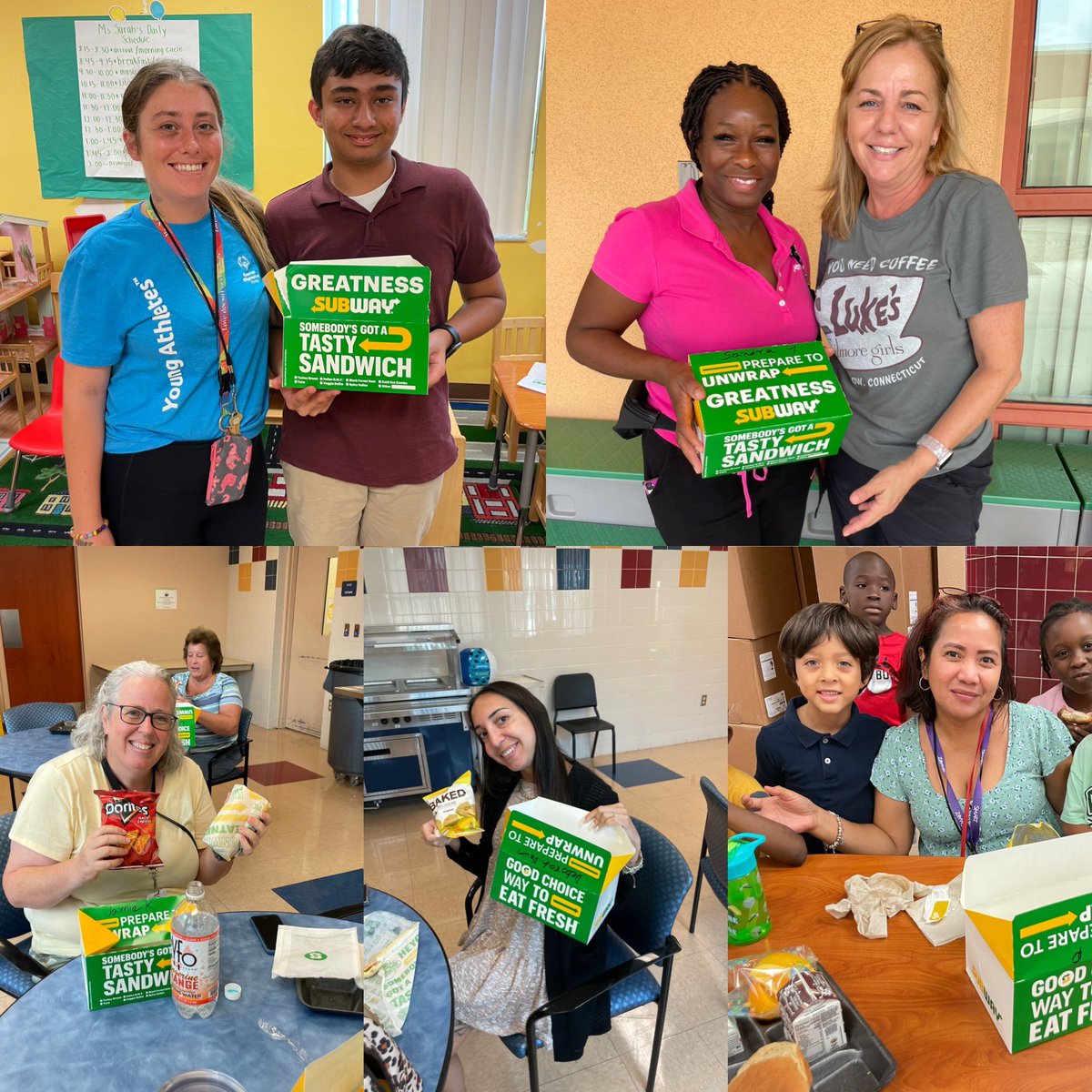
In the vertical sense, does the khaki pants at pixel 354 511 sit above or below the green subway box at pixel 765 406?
below

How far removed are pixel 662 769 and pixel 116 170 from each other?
124 centimetres

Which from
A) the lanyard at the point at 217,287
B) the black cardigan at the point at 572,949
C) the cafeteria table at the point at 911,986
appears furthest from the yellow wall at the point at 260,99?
the cafeteria table at the point at 911,986

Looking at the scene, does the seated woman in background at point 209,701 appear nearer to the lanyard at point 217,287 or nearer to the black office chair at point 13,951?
the black office chair at point 13,951

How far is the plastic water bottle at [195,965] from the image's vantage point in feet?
4.47

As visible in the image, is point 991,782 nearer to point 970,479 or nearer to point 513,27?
point 970,479

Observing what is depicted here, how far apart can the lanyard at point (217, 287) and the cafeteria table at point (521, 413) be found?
1.46 feet

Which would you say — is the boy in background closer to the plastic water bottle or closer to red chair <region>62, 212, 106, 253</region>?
the plastic water bottle

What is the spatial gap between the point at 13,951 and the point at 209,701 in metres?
0.43

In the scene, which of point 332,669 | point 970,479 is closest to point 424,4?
point 332,669

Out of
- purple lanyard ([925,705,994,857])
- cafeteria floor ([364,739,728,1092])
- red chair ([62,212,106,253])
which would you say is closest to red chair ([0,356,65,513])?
red chair ([62,212,106,253])

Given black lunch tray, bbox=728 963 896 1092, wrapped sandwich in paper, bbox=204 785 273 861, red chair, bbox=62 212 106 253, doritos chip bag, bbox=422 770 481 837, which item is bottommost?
black lunch tray, bbox=728 963 896 1092

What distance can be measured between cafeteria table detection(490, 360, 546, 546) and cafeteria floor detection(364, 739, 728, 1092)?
0.63 meters

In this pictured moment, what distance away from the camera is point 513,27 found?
159cm

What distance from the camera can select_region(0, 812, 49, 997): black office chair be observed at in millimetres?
1359
